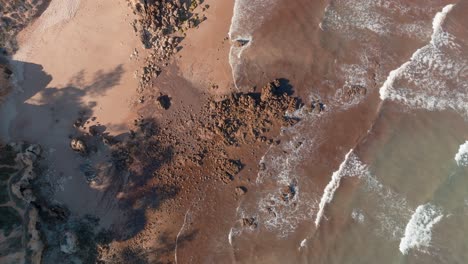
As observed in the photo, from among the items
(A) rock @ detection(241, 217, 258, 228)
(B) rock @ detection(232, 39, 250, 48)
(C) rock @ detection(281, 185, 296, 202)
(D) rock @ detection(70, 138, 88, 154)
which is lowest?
(A) rock @ detection(241, 217, 258, 228)

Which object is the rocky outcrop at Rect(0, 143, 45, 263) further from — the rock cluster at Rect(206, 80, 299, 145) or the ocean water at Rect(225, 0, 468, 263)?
the ocean water at Rect(225, 0, 468, 263)

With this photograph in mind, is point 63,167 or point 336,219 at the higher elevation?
point 63,167

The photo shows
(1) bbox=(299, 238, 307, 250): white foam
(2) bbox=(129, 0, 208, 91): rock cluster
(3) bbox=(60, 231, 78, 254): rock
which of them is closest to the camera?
(3) bbox=(60, 231, 78, 254): rock

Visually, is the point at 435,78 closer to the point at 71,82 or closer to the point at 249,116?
the point at 249,116

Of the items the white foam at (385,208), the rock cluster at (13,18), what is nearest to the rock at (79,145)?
the rock cluster at (13,18)

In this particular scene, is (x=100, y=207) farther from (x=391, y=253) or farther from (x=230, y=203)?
(x=391, y=253)

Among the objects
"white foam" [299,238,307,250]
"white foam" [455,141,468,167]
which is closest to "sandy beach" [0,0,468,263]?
"white foam" [299,238,307,250]

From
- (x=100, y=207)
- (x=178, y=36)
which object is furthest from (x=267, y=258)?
(x=178, y=36)
